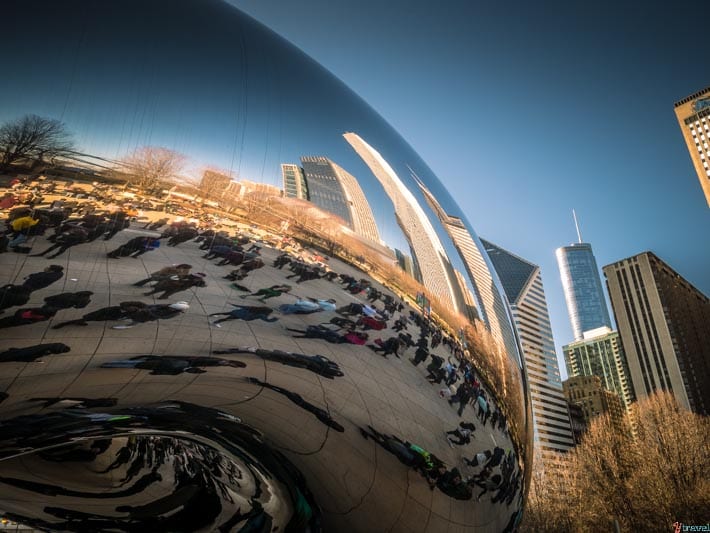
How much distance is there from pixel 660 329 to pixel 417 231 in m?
108

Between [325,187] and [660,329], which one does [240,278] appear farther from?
[660,329]

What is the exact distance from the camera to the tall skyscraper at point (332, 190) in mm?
1923

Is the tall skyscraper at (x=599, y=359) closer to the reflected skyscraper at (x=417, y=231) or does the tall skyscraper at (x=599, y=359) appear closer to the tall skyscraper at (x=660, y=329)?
the tall skyscraper at (x=660, y=329)

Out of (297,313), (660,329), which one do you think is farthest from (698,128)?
(297,313)

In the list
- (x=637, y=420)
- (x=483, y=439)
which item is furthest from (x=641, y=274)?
(x=483, y=439)

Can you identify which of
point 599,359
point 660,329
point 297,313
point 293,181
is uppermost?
point 599,359

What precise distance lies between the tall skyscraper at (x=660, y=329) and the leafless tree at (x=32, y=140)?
98373 millimetres

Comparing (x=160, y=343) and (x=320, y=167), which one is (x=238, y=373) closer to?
(x=160, y=343)

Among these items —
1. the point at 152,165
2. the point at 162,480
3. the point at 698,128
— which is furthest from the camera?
the point at 698,128

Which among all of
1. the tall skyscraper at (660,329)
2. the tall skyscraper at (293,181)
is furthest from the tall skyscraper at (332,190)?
the tall skyscraper at (660,329)

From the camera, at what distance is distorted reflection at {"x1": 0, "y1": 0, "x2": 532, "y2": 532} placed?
5.13 ft

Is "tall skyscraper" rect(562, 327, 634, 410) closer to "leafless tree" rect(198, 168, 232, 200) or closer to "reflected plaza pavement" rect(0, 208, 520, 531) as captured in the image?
"reflected plaza pavement" rect(0, 208, 520, 531)

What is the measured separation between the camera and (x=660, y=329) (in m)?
89.2

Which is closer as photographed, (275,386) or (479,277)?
(275,386)
